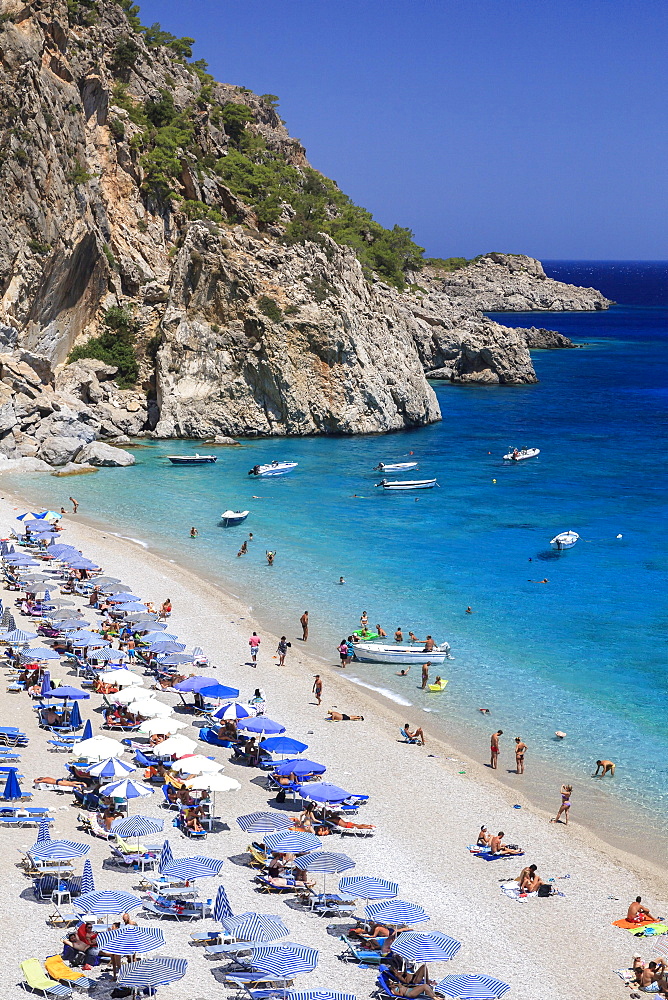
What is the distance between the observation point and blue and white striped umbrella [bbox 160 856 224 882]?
50.2 feet

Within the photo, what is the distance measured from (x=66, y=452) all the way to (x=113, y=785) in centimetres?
3761

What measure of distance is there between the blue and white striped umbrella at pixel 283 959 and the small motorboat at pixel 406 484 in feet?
126

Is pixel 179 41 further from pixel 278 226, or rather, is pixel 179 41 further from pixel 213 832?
pixel 213 832

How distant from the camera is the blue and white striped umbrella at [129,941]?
13.1m

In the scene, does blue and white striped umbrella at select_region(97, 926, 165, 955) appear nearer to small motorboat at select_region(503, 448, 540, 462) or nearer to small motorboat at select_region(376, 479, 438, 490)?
small motorboat at select_region(376, 479, 438, 490)

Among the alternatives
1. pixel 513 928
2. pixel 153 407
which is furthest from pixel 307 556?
pixel 153 407

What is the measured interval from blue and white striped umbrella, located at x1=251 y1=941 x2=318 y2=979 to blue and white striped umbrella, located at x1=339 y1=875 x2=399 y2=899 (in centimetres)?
186

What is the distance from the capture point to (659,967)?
47.3ft

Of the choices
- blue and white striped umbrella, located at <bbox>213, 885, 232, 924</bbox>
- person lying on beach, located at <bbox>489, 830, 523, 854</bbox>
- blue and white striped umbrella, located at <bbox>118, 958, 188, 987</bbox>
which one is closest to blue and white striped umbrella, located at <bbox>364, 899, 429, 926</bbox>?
blue and white striped umbrella, located at <bbox>213, 885, 232, 924</bbox>

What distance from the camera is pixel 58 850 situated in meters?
15.3

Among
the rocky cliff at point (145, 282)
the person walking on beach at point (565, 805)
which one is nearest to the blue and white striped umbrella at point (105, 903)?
the person walking on beach at point (565, 805)

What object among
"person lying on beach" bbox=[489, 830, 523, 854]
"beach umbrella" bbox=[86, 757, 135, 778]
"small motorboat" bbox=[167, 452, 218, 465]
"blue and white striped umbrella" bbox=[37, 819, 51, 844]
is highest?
"small motorboat" bbox=[167, 452, 218, 465]

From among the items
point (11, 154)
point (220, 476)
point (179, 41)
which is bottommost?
point (220, 476)

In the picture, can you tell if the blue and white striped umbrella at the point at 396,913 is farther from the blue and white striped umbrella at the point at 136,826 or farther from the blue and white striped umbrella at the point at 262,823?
the blue and white striped umbrella at the point at 136,826
